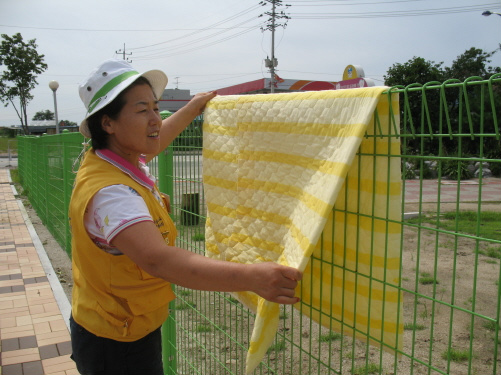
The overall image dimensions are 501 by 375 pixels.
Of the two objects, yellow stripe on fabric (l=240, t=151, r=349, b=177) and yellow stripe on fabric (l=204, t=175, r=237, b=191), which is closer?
yellow stripe on fabric (l=240, t=151, r=349, b=177)

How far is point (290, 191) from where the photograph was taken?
153cm

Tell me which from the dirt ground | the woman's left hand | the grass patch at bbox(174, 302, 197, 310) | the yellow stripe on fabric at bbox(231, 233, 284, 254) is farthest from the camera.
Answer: the dirt ground

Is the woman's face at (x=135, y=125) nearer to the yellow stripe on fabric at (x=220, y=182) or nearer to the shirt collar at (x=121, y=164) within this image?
the shirt collar at (x=121, y=164)

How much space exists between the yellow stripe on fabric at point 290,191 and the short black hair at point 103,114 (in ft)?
1.69

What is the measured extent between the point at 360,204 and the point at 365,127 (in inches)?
9.9

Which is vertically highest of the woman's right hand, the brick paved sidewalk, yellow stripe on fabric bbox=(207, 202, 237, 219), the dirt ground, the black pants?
yellow stripe on fabric bbox=(207, 202, 237, 219)

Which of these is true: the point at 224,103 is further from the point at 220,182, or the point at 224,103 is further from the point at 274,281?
the point at 274,281

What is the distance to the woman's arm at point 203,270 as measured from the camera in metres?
1.29

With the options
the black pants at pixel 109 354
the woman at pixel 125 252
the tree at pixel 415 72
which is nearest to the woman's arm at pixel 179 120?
the woman at pixel 125 252

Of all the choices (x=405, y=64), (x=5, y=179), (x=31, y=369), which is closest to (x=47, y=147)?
(x=31, y=369)

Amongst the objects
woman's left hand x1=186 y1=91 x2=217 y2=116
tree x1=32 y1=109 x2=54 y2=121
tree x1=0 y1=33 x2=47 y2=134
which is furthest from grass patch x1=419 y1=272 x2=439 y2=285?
tree x1=32 y1=109 x2=54 y2=121

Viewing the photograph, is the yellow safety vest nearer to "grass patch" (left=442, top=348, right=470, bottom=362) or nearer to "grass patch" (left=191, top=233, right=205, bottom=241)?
"grass patch" (left=191, top=233, right=205, bottom=241)

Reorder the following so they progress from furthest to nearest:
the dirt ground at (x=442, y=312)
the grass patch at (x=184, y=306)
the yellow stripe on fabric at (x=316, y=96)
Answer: the dirt ground at (x=442, y=312) < the grass patch at (x=184, y=306) < the yellow stripe on fabric at (x=316, y=96)

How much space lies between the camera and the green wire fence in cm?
110
